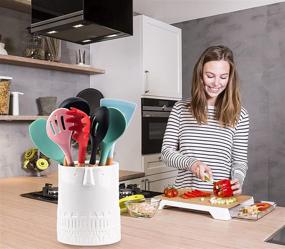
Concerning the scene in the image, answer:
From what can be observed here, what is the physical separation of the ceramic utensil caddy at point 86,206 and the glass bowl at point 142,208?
25 centimetres

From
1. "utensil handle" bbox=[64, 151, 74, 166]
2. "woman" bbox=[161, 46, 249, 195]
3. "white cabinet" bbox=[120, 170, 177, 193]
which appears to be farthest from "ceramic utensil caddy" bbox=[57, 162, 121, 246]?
"white cabinet" bbox=[120, 170, 177, 193]

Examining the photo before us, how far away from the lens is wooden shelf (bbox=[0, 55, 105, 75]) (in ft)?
7.12

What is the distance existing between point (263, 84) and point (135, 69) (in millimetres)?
1319

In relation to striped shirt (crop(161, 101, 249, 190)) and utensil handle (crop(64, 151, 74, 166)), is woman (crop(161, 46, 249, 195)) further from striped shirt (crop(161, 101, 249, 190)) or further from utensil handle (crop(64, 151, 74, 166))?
utensil handle (crop(64, 151, 74, 166))

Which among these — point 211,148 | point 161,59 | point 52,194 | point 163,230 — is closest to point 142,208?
point 163,230

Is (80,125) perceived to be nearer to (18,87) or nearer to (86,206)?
(86,206)

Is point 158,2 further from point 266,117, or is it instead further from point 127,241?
point 127,241

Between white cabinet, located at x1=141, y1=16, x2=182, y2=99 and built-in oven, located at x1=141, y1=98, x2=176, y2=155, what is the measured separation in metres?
0.07

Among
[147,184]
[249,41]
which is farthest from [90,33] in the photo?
[249,41]

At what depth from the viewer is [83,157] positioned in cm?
84

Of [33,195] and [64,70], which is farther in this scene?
[64,70]

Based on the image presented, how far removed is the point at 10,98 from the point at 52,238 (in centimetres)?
158

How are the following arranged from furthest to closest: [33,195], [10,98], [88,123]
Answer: [10,98] → [33,195] → [88,123]

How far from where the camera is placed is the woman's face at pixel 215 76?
1.57m
